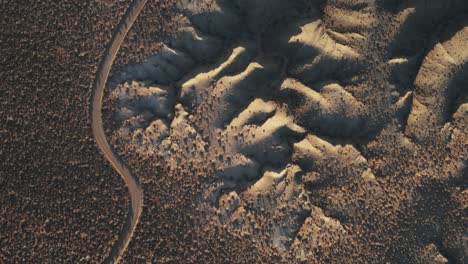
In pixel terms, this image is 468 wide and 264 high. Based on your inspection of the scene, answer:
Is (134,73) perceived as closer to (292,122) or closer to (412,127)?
(292,122)

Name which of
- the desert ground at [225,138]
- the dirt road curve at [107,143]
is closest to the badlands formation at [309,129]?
the desert ground at [225,138]

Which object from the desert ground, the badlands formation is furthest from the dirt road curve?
the badlands formation

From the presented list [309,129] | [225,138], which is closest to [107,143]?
[225,138]

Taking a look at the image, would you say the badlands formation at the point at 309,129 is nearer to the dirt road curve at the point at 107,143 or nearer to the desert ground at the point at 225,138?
the desert ground at the point at 225,138

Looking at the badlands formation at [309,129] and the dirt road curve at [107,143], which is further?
the dirt road curve at [107,143]

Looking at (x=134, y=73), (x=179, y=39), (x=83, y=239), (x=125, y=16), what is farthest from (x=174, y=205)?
(x=125, y=16)
